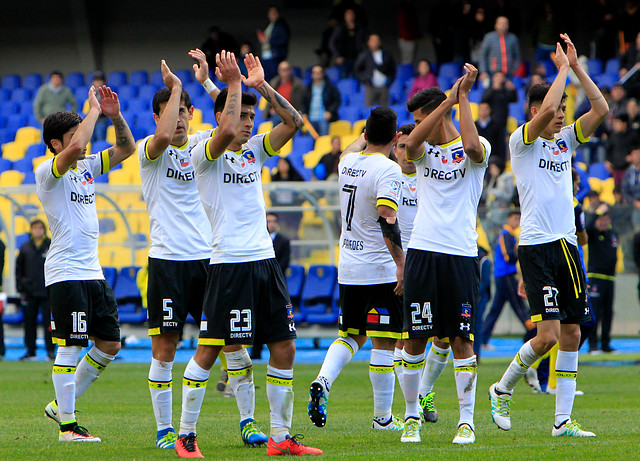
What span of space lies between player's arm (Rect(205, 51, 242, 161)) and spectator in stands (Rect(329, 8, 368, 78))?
1762 centimetres

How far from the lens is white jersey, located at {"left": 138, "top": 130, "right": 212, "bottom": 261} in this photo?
23.3 ft

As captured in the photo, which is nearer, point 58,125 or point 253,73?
point 253,73

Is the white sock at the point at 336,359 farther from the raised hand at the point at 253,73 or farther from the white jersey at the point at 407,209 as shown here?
the raised hand at the point at 253,73

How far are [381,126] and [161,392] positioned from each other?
2.70 m

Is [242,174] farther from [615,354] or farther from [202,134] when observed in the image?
[615,354]

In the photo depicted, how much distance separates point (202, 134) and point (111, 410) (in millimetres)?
3425

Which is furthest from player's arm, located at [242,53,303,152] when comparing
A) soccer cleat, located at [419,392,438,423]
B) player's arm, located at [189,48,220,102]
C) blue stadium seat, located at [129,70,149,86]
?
blue stadium seat, located at [129,70,149,86]

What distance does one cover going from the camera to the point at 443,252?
7.07 metres

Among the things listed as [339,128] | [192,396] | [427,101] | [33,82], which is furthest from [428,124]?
[33,82]

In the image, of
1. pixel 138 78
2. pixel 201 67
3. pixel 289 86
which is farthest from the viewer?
pixel 138 78

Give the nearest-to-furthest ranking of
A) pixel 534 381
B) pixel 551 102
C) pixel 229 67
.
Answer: pixel 229 67, pixel 551 102, pixel 534 381

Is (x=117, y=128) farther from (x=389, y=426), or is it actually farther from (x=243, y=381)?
(x=389, y=426)

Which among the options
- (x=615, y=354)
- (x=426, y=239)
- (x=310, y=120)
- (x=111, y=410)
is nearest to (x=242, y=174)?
(x=426, y=239)

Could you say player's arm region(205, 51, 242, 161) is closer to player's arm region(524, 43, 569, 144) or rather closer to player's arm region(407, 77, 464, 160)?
player's arm region(407, 77, 464, 160)
